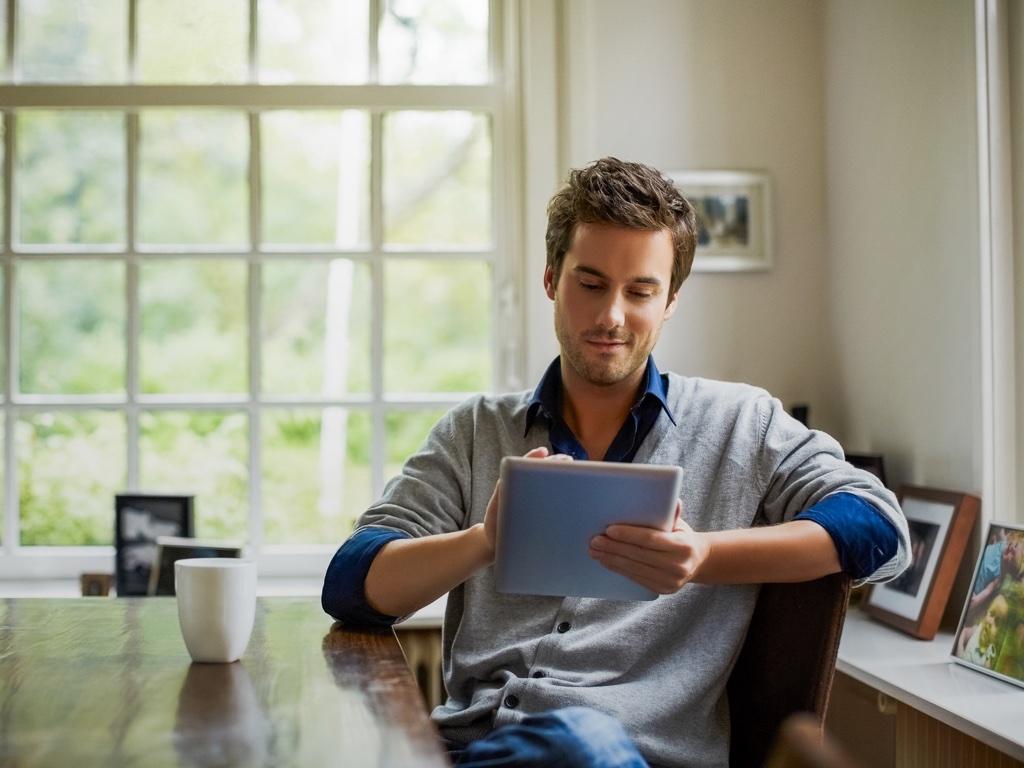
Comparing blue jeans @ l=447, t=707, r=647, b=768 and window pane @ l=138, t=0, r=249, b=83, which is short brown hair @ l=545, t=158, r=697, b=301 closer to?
blue jeans @ l=447, t=707, r=647, b=768

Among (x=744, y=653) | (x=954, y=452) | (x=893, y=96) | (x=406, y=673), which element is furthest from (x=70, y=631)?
(x=893, y=96)

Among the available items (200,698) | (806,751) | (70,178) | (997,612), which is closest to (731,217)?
(997,612)

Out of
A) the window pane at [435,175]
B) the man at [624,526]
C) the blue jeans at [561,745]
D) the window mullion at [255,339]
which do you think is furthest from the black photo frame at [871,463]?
the blue jeans at [561,745]

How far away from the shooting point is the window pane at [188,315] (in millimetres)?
2910

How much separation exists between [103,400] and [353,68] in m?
1.07

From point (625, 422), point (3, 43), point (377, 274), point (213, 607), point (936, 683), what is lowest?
point (936, 683)

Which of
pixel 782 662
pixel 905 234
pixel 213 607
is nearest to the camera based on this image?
pixel 213 607

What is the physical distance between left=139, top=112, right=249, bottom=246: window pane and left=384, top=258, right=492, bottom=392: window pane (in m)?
0.44

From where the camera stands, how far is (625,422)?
1.65 meters

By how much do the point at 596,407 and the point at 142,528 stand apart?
141 cm

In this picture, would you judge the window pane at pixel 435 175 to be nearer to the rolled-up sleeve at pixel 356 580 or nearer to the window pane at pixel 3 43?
the window pane at pixel 3 43

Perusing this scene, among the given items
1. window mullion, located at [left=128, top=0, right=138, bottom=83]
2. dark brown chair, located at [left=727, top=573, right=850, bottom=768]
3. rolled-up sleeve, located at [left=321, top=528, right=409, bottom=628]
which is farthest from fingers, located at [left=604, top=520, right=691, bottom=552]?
window mullion, located at [left=128, top=0, right=138, bottom=83]

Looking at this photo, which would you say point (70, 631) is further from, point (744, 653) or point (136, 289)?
point (136, 289)

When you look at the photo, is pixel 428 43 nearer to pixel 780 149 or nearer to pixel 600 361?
pixel 780 149
